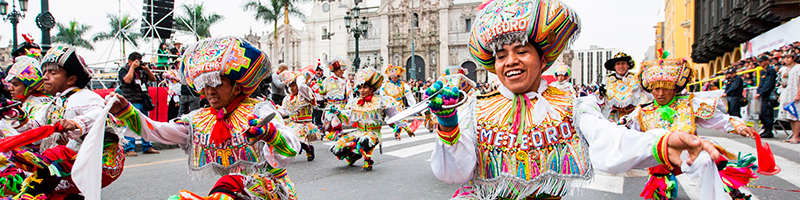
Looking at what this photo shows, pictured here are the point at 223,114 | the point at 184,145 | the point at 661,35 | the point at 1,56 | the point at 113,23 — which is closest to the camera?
the point at 223,114

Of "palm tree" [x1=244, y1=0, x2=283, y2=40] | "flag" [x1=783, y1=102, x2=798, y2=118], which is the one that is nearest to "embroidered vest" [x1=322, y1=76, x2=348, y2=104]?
"flag" [x1=783, y1=102, x2=798, y2=118]

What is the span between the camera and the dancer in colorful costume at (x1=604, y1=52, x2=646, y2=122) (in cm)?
724

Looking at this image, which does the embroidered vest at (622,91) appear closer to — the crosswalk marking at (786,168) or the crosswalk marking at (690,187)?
the crosswalk marking at (786,168)

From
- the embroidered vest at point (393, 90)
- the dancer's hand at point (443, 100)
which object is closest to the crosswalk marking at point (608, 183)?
the dancer's hand at point (443, 100)

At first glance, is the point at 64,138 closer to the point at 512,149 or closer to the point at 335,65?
→ the point at 512,149

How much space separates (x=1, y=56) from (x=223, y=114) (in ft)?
194

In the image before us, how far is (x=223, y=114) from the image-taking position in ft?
9.77

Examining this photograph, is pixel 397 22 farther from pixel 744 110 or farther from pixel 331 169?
pixel 331 169

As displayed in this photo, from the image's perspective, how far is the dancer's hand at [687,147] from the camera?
1.59m

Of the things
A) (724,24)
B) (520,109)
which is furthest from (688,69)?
(724,24)

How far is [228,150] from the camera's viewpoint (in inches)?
119

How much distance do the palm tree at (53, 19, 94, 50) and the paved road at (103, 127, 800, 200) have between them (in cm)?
3969

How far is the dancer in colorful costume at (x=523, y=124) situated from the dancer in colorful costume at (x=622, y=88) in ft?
17.7

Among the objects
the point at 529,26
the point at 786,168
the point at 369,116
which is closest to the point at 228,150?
the point at 529,26
